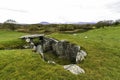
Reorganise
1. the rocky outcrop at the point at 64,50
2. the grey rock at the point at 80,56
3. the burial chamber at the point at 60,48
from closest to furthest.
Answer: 1. the rocky outcrop at the point at 64,50
2. the grey rock at the point at 80,56
3. the burial chamber at the point at 60,48

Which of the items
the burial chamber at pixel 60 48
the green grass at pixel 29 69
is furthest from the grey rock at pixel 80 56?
the green grass at pixel 29 69

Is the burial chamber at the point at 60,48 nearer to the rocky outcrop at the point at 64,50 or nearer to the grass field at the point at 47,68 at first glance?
the rocky outcrop at the point at 64,50

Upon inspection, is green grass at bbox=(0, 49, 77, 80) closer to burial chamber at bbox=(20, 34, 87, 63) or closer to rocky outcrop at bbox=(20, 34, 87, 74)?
rocky outcrop at bbox=(20, 34, 87, 74)

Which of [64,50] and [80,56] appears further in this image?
[64,50]

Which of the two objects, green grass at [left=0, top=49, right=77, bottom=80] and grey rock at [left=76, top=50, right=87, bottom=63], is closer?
green grass at [left=0, top=49, right=77, bottom=80]

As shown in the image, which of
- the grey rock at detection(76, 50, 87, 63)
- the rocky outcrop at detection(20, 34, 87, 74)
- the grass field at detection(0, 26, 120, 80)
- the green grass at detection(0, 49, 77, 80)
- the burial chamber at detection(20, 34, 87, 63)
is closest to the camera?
the green grass at detection(0, 49, 77, 80)

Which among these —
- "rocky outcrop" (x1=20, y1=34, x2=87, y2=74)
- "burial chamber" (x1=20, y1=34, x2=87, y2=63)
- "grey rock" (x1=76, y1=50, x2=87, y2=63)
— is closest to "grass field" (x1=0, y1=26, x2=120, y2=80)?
"grey rock" (x1=76, y1=50, x2=87, y2=63)

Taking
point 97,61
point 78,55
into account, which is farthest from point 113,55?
point 78,55

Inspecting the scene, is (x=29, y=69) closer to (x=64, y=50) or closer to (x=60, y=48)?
(x=64, y=50)

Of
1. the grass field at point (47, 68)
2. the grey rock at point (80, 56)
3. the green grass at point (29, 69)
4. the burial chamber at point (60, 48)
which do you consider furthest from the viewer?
the burial chamber at point (60, 48)

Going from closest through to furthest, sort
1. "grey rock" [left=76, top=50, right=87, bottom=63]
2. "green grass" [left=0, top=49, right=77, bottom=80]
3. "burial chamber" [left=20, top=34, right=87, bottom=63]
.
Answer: "green grass" [left=0, top=49, right=77, bottom=80], "grey rock" [left=76, top=50, right=87, bottom=63], "burial chamber" [left=20, top=34, right=87, bottom=63]

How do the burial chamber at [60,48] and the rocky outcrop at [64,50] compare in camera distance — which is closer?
the rocky outcrop at [64,50]

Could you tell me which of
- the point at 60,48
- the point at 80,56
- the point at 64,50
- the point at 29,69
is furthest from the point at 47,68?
the point at 60,48

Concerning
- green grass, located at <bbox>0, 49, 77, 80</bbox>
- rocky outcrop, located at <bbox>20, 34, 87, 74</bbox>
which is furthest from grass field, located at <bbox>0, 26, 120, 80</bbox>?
rocky outcrop, located at <bbox>20, 34, 87, 74</bbox>
